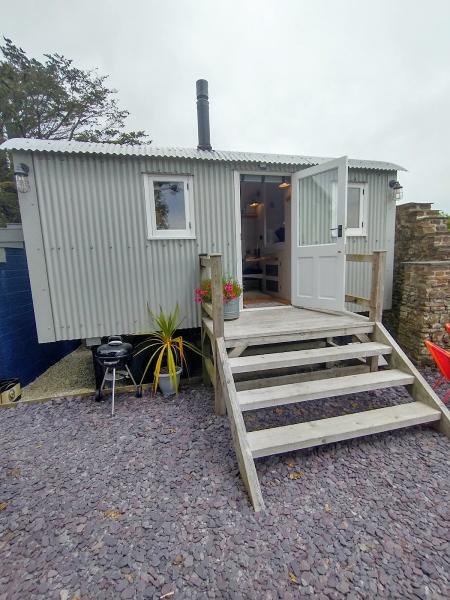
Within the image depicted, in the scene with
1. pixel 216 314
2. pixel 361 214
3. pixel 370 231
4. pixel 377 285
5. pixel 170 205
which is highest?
pixel 170 205

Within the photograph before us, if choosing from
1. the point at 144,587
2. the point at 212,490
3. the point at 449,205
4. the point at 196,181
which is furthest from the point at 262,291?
the point at 449,205

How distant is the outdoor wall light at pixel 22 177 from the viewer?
328 cm

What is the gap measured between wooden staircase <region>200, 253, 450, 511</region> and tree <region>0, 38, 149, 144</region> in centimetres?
1028

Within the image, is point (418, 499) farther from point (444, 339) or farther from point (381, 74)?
point (381, 74)

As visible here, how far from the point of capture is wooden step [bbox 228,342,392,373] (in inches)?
108

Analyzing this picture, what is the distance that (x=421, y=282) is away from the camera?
4.44m

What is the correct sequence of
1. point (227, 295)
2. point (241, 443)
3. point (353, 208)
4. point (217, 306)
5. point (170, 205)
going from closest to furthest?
point (241, 443)
point (217, 306)
point (227, 295)
point (170, 205)
point (353, 208)

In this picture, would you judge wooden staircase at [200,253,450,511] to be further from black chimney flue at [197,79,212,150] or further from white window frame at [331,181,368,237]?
black chimney flue at [197,79,212,150]

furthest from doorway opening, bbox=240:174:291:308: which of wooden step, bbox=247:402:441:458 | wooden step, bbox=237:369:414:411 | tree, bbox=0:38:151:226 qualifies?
tree, bbox=0:38:151:226

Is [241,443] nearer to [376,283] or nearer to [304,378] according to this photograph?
[304,378]

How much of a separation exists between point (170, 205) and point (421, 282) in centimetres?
399

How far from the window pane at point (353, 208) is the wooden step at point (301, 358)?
2262 millimetres

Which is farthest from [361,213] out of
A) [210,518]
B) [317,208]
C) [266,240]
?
[210,518]

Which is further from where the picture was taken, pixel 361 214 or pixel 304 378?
pixel 361 214
